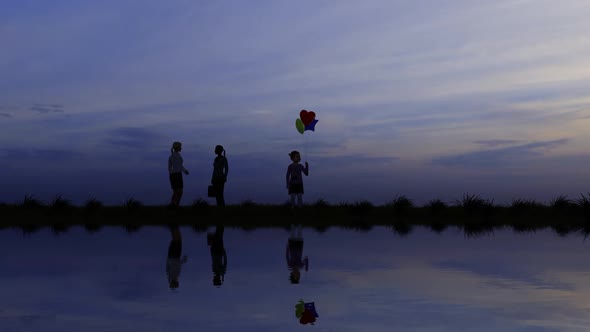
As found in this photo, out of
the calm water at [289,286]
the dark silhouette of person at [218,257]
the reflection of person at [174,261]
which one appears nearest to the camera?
the calm water at [289,286]

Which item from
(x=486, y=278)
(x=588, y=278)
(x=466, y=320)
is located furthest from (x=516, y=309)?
(x=588, y=278)

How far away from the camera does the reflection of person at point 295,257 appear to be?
35.3 ft

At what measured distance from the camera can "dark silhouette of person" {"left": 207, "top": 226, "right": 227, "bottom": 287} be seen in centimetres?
1049

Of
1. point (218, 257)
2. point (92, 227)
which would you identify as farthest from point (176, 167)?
point (218, 257)

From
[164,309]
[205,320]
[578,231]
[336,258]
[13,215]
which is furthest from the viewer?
[13,215]

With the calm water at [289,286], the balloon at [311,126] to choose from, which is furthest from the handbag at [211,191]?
the calm water at [289,286]

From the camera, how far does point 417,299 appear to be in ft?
28.6

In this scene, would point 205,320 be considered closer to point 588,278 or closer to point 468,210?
point 588,278

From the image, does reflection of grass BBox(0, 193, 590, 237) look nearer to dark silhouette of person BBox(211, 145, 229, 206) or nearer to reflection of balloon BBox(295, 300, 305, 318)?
dark silhouette of person BBox(211, 145, 229, 206)

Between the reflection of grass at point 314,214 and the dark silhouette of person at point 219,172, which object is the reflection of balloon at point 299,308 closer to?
the reflection of grass at point 314,214

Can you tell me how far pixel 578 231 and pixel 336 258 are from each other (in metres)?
10.7

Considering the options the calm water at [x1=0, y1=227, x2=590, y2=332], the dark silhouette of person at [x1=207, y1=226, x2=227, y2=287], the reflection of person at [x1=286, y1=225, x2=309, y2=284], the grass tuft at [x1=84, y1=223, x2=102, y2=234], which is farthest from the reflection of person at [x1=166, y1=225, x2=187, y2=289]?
the grass tuft at [x1=84, y1=223, x2=102, y2=234]

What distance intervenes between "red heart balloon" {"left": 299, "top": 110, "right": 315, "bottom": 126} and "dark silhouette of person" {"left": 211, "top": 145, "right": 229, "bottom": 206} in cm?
311

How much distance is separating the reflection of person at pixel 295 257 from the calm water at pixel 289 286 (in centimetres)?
14
